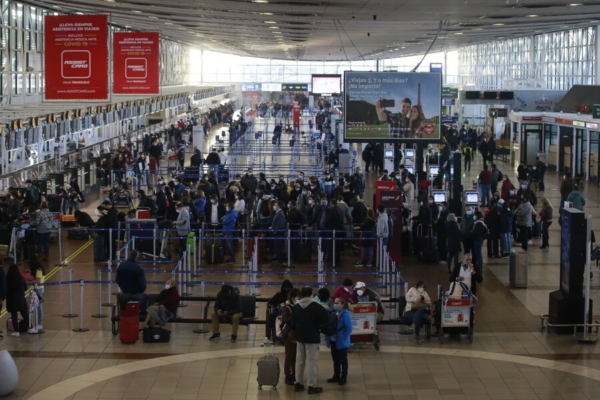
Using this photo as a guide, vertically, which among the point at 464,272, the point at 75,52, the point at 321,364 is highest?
the point at 75,52

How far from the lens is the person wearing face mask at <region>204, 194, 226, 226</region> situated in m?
22.0

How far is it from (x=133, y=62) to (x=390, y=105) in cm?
763

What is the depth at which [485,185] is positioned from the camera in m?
29.1

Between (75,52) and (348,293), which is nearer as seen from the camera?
(348,293)

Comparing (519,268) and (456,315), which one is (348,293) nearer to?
(456,315)

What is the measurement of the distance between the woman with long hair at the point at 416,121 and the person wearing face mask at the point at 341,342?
1397 cm

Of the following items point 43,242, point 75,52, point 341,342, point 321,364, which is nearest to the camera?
point 341,342

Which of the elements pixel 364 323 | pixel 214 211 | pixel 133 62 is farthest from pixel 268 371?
pixel 133 62

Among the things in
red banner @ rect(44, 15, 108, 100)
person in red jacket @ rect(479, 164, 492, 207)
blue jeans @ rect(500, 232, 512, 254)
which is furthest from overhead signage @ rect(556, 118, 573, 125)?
red banner @ rect(44, 15, 108, 100)

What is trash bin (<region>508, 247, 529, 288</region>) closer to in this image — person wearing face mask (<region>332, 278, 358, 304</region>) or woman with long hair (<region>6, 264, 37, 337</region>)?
person wearing face mask (<region>332, 278, 358, 304</region>)

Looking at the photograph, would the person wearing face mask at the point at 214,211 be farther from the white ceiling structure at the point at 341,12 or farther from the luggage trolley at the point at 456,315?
the luggage trolley at the point at 456,315

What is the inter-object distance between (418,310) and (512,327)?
1.69 meters

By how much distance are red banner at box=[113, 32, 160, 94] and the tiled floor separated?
42.4 feet

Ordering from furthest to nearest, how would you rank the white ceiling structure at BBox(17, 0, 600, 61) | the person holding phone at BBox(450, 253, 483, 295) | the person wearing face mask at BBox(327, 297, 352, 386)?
the white ceiling structure at BBox(17, 0, 600, 61) → the person holding phone at BBox(450, 253, 483, 295) → the person wearing face mask at BBox(327, 297, 352, 386)
